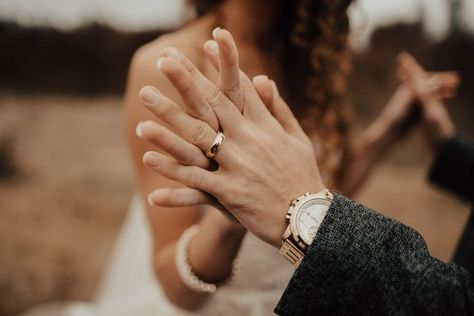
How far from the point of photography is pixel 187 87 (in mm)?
500

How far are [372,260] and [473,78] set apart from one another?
2.58 m

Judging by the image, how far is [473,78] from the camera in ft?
8.70

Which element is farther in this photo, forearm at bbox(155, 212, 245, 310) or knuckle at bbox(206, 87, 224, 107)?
forearm at bbox(155, 212, 245, 310)

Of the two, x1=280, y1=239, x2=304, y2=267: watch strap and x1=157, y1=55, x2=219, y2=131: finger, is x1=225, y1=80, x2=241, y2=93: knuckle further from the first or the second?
x1=280, y1=239, x2=304, y2=267: watch strap

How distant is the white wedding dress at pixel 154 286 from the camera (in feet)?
3.29

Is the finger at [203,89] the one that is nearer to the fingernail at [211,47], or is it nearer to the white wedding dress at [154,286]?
the fingernail at [211,47]

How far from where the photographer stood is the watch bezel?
52 centimetres

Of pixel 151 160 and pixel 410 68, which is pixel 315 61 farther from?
pixel 151 160

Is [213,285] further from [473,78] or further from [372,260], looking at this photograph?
[473,78]

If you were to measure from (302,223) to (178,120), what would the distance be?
0.19m

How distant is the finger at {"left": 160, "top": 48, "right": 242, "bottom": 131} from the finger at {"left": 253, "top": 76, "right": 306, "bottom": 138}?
0.20 feet

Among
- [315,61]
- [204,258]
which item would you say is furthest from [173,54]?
[315,61]

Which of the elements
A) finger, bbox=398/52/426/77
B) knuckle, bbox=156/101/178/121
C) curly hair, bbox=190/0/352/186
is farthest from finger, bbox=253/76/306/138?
finger, bbox=398/52/426/77

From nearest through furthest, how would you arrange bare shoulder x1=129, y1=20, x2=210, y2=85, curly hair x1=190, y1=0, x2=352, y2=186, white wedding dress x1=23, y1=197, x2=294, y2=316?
bare shoulder x1=129, y1=20, x2=210, y2=85
white wedding dress x1=23, y1=197, x2=294, y2=316
curly hair x1=190, y1=0, x2=352, y2=186
